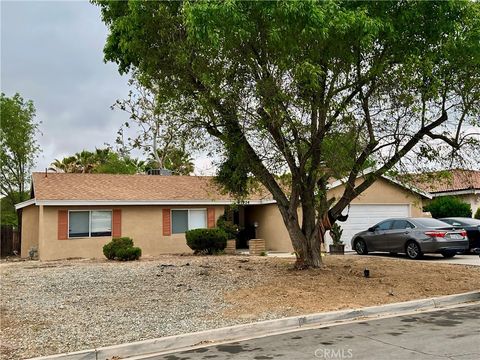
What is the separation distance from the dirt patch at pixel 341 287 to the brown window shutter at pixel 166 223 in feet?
28.7

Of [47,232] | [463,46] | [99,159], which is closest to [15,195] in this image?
[99,159]

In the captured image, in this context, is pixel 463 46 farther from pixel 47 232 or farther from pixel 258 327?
pixel 47 232

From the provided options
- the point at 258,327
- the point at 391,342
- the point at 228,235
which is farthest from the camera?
the point at 228,235

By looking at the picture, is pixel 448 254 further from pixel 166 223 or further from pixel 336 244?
pixel 166 223

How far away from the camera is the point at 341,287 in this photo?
10469 mm

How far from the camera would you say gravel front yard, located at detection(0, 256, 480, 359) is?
24.5 feet

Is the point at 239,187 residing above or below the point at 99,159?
below

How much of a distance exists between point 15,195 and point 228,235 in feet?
54.3

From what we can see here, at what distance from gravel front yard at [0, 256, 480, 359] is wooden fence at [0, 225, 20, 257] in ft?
33.4

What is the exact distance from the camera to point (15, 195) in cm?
3058

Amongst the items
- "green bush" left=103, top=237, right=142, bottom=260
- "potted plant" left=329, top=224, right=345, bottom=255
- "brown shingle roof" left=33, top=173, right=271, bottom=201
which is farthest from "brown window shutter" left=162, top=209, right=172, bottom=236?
"potted plant" left=329, top=224, right=345, bottom=255

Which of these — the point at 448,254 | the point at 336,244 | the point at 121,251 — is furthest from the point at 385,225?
the point at 121,251

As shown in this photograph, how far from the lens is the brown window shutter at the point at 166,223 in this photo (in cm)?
2169

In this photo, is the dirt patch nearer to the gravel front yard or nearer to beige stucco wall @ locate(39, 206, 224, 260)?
the gravel front yard
